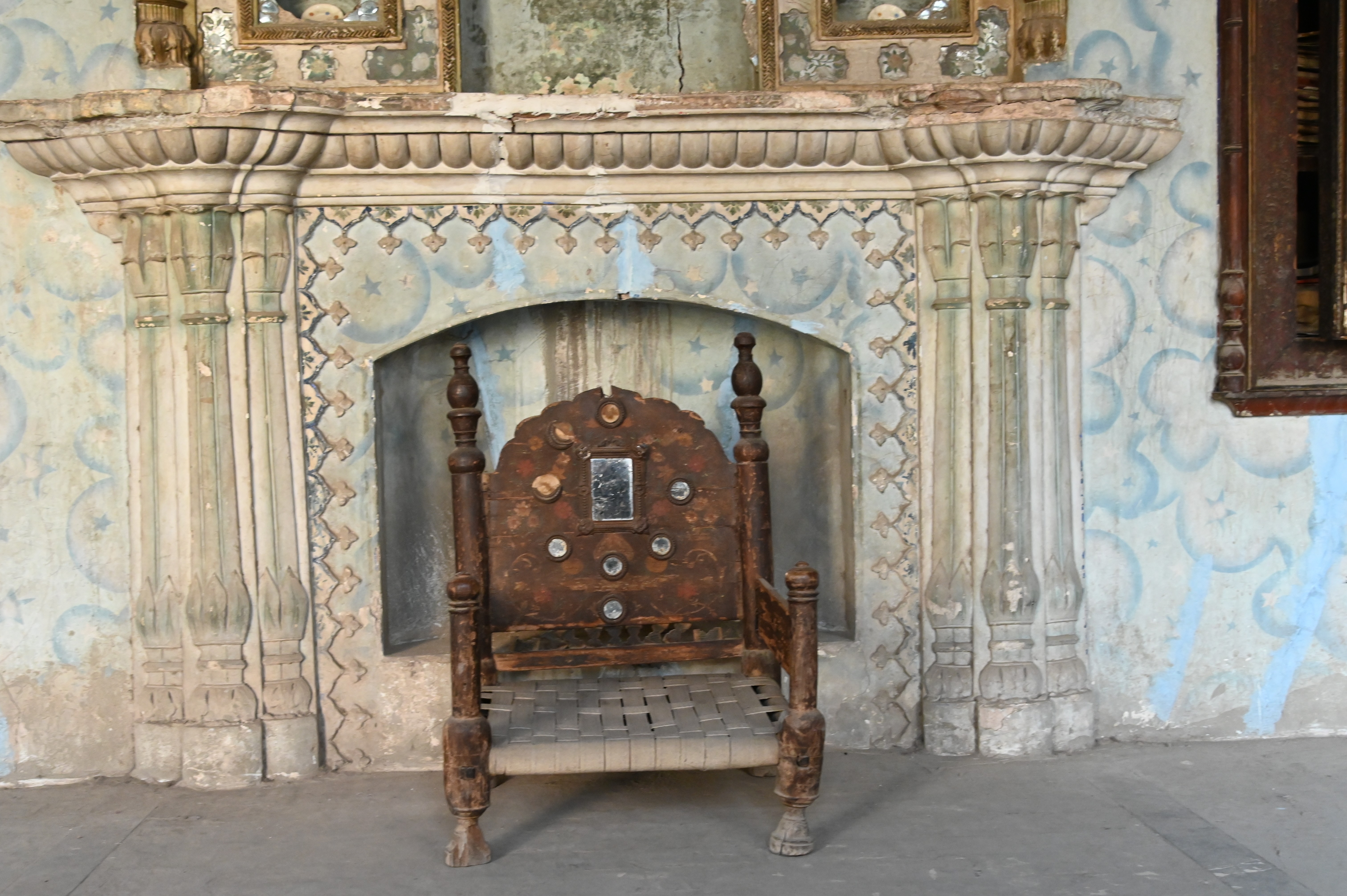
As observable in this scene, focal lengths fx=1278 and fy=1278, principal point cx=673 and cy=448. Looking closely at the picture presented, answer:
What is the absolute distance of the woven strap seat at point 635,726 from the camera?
11.1 ft

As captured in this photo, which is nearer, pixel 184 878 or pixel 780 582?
pixel 184 878

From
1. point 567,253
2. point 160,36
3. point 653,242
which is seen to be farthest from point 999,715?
point 160,36

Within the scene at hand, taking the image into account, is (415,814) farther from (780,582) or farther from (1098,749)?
(1098,749)

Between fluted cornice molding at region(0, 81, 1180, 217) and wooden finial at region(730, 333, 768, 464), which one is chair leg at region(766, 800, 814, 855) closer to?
wooden finial at region(730, 333, 768, 464)

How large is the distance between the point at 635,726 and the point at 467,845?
546 mm

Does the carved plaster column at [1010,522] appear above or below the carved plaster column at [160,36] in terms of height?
below

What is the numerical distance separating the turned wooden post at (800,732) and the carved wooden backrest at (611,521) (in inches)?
26.5

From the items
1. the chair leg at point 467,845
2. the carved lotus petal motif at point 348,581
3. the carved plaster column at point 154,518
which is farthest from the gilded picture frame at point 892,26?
the chair leg at point 467,845

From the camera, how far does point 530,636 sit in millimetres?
4578

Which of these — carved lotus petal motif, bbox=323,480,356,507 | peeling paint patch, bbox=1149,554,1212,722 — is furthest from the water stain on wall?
peeling paint patch, bbox=1149,554,1212,722

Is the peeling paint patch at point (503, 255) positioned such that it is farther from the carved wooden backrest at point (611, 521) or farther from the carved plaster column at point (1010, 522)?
the carved plaster column at point (1010, 522)

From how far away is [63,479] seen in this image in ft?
13.4

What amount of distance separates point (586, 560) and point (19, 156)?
2142 millimetres

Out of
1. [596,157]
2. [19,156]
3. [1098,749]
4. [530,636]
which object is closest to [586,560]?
[530,636]
